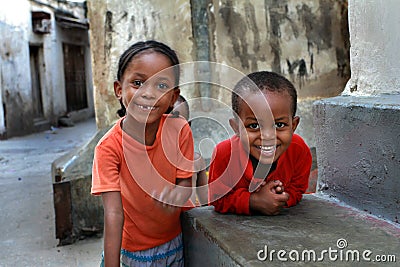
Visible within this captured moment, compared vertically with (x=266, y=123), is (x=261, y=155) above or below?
below

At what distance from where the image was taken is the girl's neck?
1619 mm

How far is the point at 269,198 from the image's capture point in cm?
155

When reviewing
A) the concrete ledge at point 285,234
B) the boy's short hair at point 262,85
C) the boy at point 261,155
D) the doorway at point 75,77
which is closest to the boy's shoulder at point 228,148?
the boy at point 261,155

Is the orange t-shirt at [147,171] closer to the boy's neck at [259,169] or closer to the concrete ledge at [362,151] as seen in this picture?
the boy's neck at [259,169]

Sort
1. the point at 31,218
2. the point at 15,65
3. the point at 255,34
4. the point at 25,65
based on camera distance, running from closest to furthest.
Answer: the point at 255,34, the point at 31,218, the point at 15,65, the point at 25,65

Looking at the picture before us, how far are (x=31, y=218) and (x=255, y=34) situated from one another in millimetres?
2622

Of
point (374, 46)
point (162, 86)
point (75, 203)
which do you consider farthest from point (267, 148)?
point (75, 203)

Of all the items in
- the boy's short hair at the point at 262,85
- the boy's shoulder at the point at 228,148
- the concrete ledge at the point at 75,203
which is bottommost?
the concrete ledge at the point at 75,203

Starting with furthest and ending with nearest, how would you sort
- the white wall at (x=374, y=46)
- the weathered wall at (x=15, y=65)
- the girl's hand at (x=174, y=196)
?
the weathered wall at (x=15, y=65) < the white wall at (x=374, y=46) < the girl's hand at (x=174, y=196)

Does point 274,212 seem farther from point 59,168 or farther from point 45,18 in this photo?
point 45,18

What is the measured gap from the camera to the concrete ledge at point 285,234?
1284mm

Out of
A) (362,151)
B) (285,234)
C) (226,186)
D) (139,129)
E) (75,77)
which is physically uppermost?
(75,77)

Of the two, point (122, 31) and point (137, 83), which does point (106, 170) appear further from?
point (122, 31)

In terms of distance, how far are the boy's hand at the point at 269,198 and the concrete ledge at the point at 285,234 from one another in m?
0.03
